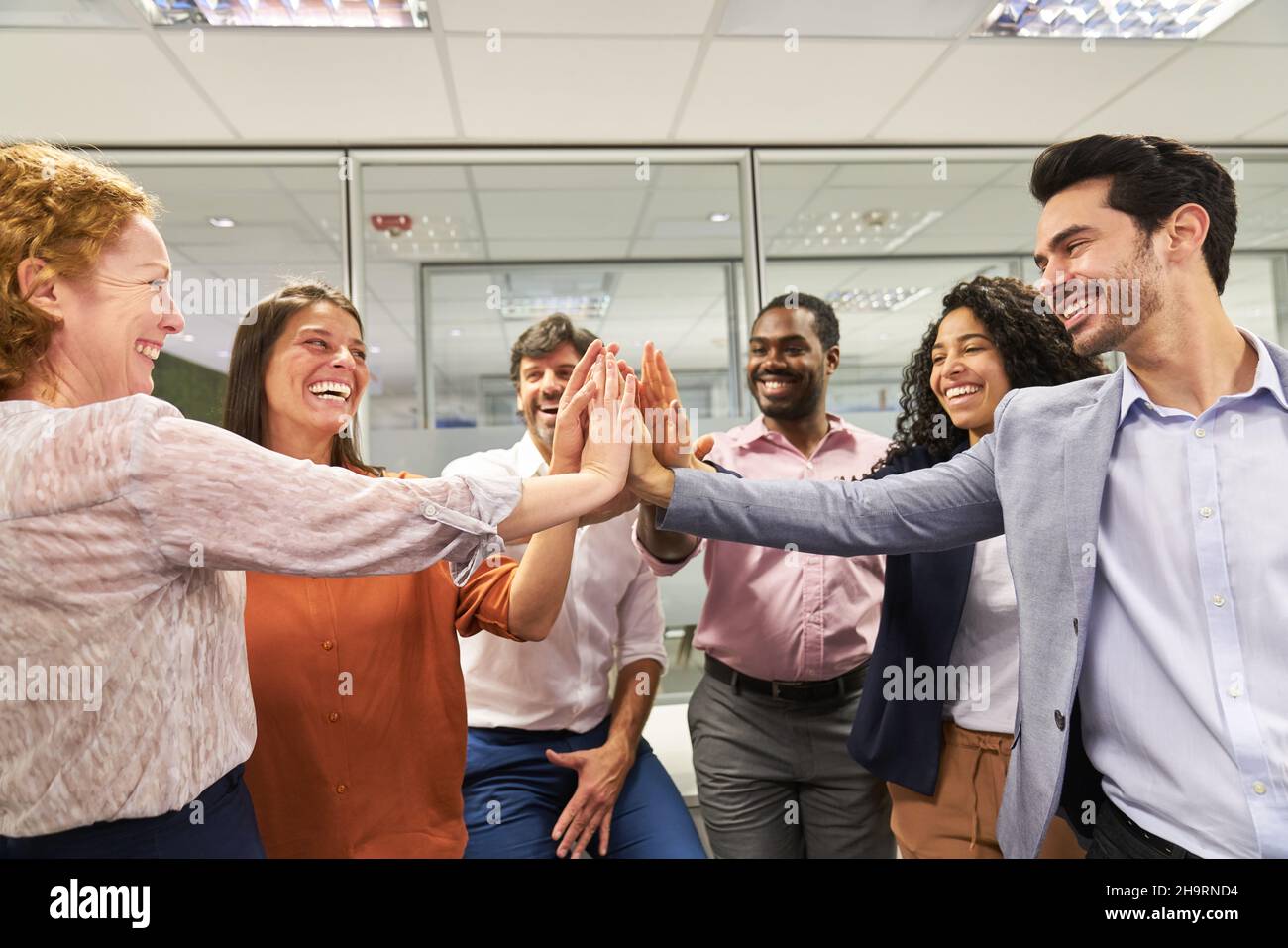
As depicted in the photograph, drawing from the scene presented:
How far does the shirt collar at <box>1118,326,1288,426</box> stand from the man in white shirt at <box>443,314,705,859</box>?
2.81 ft

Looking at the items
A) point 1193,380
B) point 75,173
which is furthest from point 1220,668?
point 75,173

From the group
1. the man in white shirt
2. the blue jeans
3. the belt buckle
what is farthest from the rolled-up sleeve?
the belt buckle

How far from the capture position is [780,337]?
6.82 ft

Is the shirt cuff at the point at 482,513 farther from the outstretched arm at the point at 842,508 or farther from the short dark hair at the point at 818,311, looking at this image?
the short dark hair at the point at 818,311

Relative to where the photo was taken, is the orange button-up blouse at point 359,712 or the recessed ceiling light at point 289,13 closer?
the orange button-up blouse at point 359,712

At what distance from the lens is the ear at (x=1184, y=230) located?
1.19 metres

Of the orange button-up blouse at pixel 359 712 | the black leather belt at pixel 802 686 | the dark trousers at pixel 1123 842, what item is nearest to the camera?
the dark trousers at pixel 1123 842

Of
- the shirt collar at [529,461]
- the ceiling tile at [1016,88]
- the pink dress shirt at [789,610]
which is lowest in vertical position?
the pink dress shirt at [789,610]

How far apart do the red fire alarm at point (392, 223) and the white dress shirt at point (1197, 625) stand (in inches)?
114

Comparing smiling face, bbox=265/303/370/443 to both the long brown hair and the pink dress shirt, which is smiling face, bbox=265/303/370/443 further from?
the pink dress shirt

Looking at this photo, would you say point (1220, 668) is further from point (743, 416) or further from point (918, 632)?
point (743, 416)

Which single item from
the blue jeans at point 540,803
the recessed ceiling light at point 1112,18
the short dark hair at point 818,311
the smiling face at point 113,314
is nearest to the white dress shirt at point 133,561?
the smiling face at point 113,314
